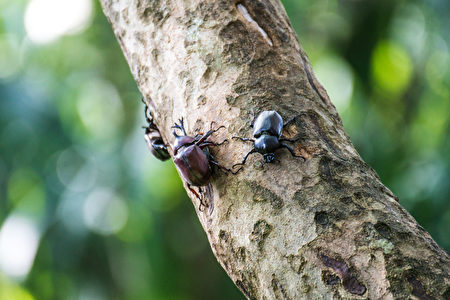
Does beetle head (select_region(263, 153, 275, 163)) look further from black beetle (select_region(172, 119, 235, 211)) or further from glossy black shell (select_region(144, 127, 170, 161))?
glossy black shell (select_region(144, 127, 170, 161))

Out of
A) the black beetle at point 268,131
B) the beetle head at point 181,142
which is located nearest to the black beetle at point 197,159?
the beetle head at point 181,142

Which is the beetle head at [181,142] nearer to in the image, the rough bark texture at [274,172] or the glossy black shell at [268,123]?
the rough bark texture at [274,172]

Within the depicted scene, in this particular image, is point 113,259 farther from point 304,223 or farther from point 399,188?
point 304,223

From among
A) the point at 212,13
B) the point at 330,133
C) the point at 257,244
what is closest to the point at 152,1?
the point at 212,13

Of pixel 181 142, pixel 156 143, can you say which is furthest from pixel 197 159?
pixel 156 143

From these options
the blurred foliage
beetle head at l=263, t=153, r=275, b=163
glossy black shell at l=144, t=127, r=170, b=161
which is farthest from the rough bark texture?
the blurred foliage

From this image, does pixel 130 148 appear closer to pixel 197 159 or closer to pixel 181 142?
pixel 181 142
